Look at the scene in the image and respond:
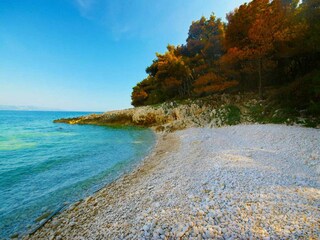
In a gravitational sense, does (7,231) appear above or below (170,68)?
below

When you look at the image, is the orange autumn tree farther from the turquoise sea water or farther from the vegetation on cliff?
the turquoise sea water

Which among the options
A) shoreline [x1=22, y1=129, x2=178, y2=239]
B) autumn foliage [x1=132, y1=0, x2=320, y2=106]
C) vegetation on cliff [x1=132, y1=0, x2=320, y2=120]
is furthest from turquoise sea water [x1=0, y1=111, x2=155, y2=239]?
autumn foliage [x1=132, y1=0, x2=320, y2=106]

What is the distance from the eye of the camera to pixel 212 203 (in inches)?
148

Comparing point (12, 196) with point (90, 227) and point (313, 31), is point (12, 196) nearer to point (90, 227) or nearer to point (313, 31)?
point (90, 227)

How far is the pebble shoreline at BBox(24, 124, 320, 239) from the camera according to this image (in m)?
2.98

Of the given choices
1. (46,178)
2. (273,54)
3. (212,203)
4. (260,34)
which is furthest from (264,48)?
(46,178)

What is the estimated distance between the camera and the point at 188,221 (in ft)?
10.7

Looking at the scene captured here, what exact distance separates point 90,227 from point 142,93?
34.3 metres

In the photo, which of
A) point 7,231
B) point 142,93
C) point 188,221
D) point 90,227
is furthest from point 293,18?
point 142,93

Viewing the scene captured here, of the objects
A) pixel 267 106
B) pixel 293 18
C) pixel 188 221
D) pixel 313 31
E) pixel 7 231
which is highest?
pixel 293 18

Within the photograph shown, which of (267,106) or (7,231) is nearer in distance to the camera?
(7,231)

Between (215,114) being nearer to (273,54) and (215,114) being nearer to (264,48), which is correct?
(264,48)

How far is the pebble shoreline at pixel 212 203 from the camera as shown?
9.79ft

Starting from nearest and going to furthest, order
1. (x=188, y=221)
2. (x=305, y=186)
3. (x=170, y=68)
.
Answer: (x=188, y=221), (x=305, y=186), (x=170, y=68)
